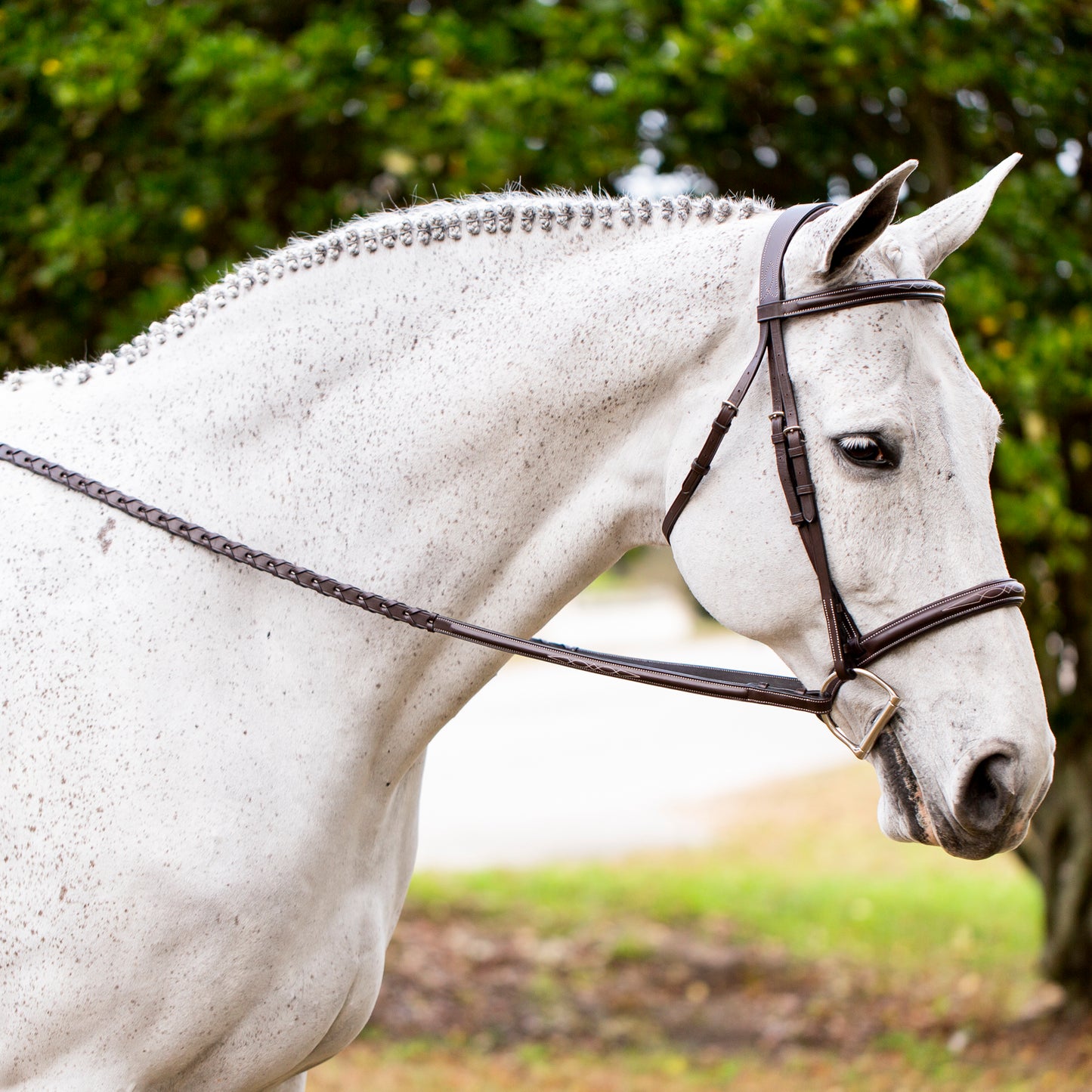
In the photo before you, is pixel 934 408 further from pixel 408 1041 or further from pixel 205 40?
pixel 408 1041

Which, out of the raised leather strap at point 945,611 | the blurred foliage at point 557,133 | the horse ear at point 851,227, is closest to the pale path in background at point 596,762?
the blurred foliage at point 557,133

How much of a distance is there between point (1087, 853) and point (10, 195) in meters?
5.75

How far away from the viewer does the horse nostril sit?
5.78ft

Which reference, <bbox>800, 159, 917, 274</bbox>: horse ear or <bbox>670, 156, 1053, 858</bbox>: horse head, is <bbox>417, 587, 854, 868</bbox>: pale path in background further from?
<bbox>800, 159, 917, 274</bbox>: horse ear

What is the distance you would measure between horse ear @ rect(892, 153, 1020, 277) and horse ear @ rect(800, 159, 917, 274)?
0.15 m

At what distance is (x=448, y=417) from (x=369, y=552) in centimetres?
29

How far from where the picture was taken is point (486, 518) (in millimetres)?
2055

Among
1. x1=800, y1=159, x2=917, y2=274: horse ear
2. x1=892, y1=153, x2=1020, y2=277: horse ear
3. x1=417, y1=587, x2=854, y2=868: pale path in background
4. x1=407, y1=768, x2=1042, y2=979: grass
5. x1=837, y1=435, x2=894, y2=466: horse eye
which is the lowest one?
x1=417, y1=587, x2=854, y2=868: pale path in background

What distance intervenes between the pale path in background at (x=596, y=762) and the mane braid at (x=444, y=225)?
5739 mm

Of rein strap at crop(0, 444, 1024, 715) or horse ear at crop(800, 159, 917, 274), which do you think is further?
rein strap at crop(0, 444, 1024, 715)

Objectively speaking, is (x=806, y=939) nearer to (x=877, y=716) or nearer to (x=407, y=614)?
(x=877, y=716)

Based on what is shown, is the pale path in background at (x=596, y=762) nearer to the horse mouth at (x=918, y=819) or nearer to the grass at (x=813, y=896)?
the grass at (x=813, y=896)

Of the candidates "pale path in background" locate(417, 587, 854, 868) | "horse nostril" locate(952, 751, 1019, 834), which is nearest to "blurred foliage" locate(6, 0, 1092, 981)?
"horse nostril" locate(952, 751, 1019, 834)

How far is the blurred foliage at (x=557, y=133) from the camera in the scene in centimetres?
408
